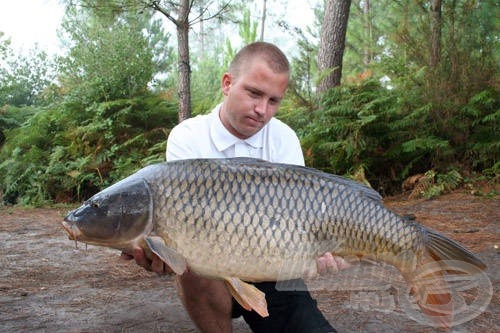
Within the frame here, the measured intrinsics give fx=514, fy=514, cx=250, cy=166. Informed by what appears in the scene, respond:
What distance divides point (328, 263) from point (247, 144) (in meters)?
0.71

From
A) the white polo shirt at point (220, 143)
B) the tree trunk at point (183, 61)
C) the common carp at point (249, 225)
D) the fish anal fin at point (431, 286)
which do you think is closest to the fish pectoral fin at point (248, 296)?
the common carp at point (249, 225)

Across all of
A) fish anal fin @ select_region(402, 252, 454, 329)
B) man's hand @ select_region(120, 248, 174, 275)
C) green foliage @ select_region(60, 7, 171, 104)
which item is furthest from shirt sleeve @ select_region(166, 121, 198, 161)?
green foliage @ select_region(60, 7, 171, 104)

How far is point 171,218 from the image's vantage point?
1707 mm

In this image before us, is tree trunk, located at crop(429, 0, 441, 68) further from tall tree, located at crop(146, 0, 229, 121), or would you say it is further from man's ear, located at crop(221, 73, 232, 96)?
man's ear, located at crop(221, 73, 232, 96)

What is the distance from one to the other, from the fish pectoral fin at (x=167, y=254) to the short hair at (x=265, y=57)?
859mm

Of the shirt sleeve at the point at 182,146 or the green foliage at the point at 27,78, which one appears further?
the green foliage at the point at 27,78

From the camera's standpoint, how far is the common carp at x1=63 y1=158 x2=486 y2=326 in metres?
1.70

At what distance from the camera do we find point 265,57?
214 cm

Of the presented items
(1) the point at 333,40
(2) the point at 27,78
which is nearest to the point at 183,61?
(1) the point at 333,40

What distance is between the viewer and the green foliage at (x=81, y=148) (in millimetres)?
7352

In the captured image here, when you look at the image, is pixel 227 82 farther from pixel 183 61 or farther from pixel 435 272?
pixel 183 61

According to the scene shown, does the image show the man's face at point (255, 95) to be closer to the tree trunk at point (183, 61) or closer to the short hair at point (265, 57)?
the short hair at point (265, 57)

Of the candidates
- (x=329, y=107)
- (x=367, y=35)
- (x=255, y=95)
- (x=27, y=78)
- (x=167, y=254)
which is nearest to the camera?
(x=167, y=254)

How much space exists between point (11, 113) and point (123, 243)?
1116cm
